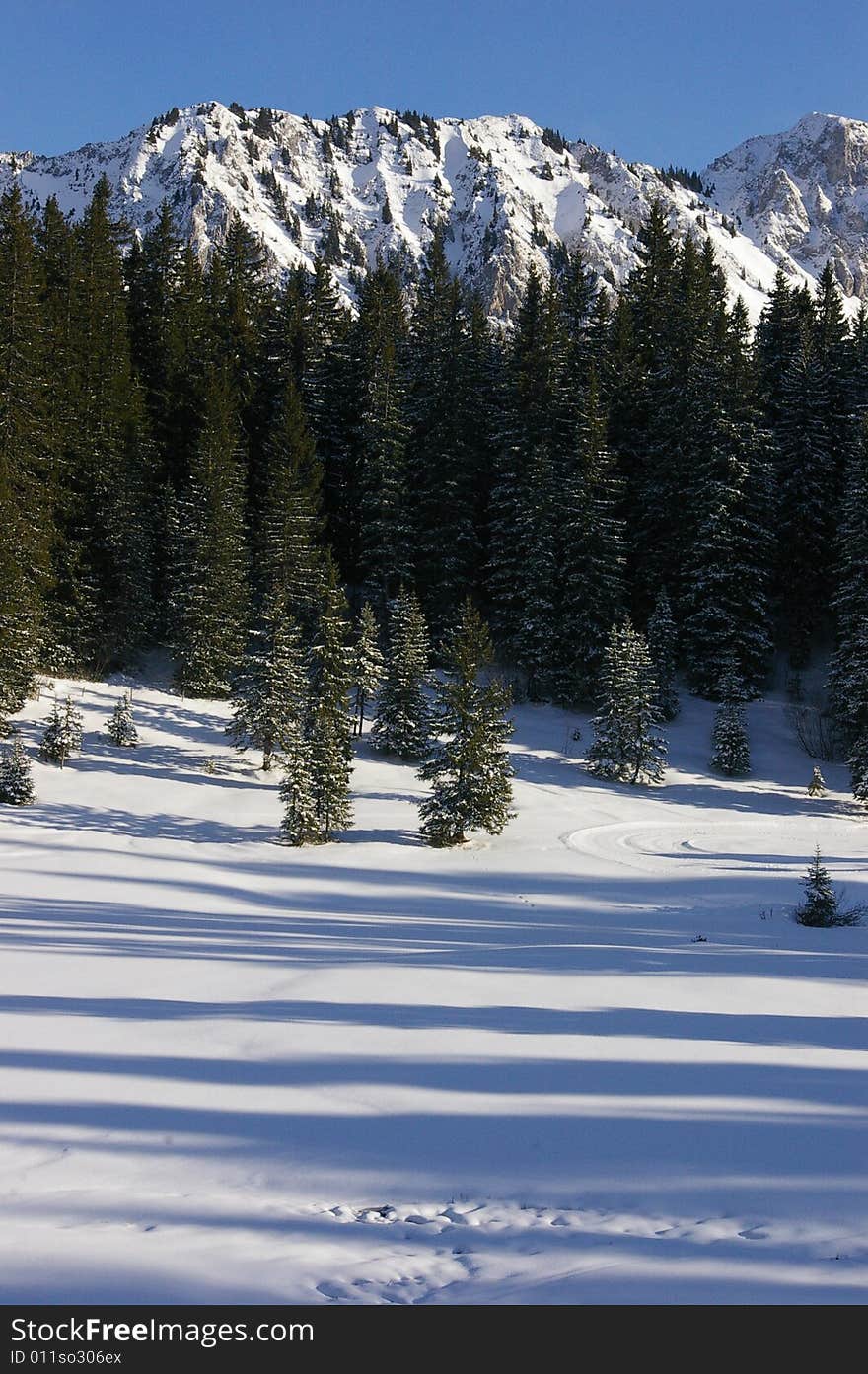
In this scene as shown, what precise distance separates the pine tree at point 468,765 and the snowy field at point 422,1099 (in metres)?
6.50

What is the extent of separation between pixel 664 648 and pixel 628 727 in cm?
743

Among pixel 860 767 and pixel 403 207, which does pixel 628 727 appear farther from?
pixel 403 207

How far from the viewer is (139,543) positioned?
106ft

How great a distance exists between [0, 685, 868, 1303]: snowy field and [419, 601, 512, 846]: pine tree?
6.50m

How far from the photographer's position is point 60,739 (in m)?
23.3

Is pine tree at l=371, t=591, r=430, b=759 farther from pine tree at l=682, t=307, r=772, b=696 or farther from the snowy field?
the snowy field

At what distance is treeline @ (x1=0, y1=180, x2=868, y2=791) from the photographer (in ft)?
101

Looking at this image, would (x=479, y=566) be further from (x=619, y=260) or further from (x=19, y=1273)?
(x=619, y=260)

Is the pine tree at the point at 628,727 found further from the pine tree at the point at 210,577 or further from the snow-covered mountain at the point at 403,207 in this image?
the snow-covered mountain at the point at 403,207

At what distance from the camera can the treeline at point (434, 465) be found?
30922 millimetres

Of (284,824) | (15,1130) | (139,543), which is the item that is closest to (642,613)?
(139,543)

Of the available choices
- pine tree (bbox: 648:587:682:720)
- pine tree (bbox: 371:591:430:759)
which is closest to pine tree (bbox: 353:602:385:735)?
Answer: pine tree (bbox: 371:591:430:759)

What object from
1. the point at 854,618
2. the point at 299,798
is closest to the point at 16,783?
the point at 299,798

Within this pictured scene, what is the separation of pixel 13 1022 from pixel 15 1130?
1.99 metres
